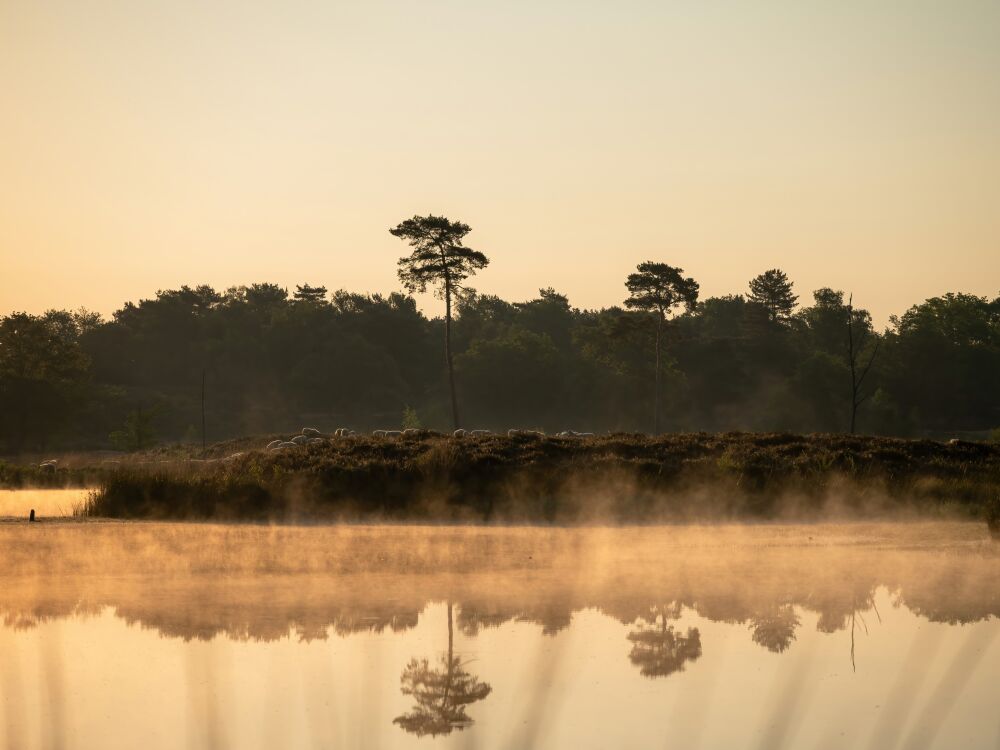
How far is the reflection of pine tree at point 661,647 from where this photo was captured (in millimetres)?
10781

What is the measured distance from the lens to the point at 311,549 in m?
19.5

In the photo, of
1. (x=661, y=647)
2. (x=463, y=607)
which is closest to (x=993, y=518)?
(x=463, y=607)

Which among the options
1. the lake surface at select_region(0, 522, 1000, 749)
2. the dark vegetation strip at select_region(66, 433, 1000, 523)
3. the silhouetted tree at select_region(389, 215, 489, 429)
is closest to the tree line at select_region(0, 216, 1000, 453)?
the silhouetted tree at select_region(389, 215, 489, 429)

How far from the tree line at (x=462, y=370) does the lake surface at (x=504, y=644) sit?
55825mm

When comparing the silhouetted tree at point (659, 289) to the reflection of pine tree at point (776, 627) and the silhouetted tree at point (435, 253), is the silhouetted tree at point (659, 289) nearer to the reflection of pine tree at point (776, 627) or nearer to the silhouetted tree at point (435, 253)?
the silhouetted tree at point (435, 253)

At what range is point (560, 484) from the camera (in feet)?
87.4

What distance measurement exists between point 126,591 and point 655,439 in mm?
19124

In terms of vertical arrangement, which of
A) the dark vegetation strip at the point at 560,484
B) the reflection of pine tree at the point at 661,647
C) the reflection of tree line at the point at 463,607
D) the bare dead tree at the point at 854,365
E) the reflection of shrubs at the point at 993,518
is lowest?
the reflection of pine tree at the point at 661,647

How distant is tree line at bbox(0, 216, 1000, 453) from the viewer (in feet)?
283

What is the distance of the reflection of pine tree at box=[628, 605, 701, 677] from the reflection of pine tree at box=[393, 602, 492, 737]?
Result: 162 centimetres

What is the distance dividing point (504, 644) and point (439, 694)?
199 centimetres

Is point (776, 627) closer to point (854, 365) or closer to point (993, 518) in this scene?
point (993, 518)

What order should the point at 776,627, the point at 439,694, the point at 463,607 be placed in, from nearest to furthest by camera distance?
the point at 439,694 → the point at 776,627 → the point at 463,607

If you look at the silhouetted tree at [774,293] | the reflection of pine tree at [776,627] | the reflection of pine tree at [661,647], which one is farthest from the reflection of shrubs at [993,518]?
the silhouetted tree at [774,293]
